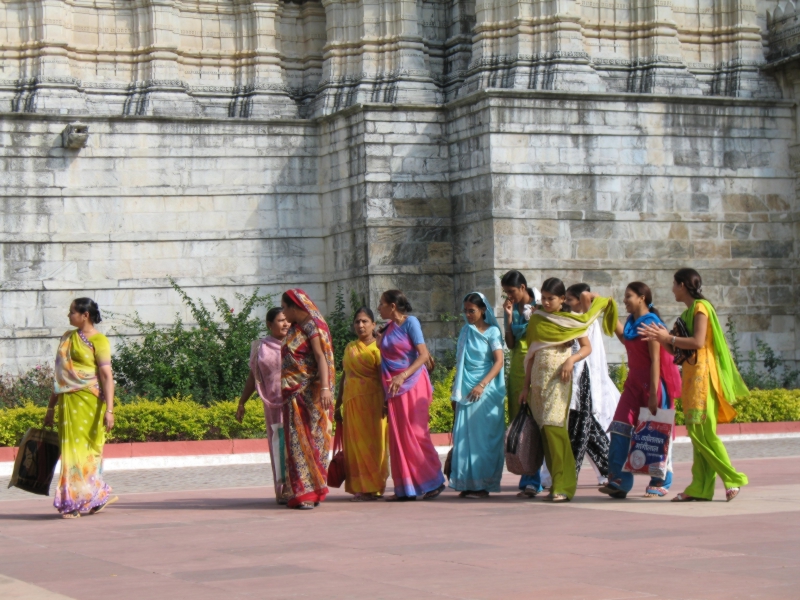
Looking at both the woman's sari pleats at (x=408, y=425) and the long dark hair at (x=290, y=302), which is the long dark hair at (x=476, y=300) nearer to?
the woman's sari pleats at (x=408, y=425)

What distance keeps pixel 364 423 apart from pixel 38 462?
94.4 inches

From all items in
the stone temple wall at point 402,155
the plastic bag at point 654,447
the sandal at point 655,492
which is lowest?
the sandal at point 655,492

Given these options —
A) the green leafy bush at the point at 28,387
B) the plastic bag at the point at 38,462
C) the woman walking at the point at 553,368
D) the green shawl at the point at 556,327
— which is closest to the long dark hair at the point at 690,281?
the green shawl at the point at 556,327

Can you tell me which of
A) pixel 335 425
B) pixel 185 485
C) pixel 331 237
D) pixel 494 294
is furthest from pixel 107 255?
pixel 335 425

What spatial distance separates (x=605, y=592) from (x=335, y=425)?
5.10 m

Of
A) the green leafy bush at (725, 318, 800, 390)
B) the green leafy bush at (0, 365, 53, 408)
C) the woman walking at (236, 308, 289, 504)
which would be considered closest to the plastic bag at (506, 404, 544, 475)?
the woman walking at (236, 308, 289, 504)

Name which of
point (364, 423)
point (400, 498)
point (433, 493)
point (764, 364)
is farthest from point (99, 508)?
point (764, 364)

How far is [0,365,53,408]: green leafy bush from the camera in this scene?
16.6 m

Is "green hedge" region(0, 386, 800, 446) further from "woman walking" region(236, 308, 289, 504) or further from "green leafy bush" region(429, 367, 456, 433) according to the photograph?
"woman walking" region(236, 308, 289, 504)

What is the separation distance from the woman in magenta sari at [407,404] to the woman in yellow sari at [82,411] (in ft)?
6.82

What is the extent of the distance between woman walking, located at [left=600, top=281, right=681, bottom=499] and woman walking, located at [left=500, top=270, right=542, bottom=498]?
67cm

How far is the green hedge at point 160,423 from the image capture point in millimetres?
14266

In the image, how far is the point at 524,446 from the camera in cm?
1013

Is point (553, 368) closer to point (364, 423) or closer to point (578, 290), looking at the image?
point (578, 290)
